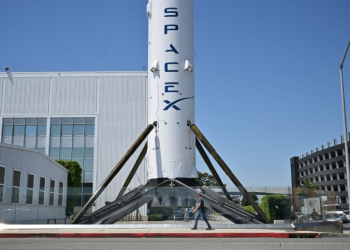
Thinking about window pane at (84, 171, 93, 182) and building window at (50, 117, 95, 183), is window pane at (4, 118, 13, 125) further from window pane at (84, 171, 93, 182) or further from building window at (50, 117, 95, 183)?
window pane at (84, 171, 93, 182)

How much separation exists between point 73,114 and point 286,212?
33.7 meters

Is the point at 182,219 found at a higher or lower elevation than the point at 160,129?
lower

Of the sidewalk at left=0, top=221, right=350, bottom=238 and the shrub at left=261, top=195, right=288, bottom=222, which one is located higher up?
the shrub at left=261, top=195, right=288, bottom=222

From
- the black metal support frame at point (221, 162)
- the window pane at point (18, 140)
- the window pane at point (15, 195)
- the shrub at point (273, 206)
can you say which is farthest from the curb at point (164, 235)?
the window pane at point (18, 140)

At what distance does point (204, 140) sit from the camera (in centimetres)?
2230

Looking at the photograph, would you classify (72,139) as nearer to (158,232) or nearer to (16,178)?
(16,178)

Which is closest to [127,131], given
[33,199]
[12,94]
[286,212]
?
[12,94]

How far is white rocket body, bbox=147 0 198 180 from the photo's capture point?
22.1 metres

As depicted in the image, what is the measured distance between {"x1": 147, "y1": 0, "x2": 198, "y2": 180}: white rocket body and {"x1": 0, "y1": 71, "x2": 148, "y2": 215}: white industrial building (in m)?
27.1

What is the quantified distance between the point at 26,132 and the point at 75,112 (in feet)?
19.8

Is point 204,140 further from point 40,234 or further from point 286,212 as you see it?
point 40,234

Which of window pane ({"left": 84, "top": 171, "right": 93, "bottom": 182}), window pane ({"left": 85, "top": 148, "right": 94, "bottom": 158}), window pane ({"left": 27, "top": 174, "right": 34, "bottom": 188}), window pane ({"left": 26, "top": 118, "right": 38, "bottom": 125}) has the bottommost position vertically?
window pane ({"left": 27, "top": 174, "right": 34, "bottom": 188})

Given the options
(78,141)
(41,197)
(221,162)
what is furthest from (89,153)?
(221,162)

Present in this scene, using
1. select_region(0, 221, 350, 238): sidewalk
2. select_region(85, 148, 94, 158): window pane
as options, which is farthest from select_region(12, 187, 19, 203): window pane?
select_region(85, 148, 94, 158): window pane
